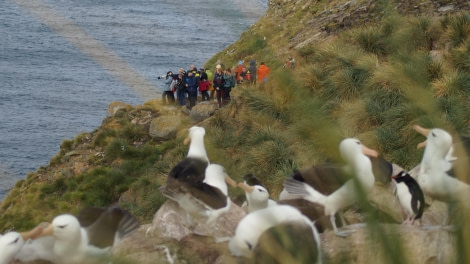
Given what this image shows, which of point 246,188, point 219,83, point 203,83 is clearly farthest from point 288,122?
point 203,83

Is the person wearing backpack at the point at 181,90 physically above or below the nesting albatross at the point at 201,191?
below

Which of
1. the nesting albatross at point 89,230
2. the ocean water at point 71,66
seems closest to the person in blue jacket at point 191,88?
the ocean water at point 71,66

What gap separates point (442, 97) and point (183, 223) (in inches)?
371

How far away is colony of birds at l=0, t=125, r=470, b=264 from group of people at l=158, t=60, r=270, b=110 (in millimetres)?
14420

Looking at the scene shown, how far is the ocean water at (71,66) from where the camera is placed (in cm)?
134

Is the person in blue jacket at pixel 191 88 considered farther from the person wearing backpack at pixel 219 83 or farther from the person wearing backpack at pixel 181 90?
the person wearing backpack at pixel 219 83

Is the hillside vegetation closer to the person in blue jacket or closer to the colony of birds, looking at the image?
the colony of birds

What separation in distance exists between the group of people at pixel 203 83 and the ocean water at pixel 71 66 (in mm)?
1481

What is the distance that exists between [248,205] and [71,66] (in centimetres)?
6076

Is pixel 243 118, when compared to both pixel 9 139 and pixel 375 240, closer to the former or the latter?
pixel 375 240

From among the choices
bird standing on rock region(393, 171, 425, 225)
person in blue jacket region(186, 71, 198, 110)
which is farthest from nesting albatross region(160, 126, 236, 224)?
person in blue jacket region(186, 71, 198, 110)

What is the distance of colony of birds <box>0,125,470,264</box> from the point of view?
418cm

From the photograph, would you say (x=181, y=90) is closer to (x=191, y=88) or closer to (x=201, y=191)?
(x=191, y=88)

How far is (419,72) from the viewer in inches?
60.0
